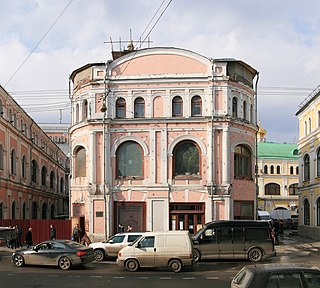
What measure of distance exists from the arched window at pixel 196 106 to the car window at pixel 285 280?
84.2ft

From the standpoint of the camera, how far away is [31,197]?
5606 centimetres

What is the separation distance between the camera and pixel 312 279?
1098 cm

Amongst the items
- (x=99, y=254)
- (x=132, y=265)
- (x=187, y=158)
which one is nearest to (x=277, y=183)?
(x=187, y=158)

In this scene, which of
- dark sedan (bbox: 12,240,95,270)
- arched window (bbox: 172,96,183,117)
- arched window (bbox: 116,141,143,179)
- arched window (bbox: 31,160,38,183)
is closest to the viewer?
dark sedan (bbox: 12,240,95,270)

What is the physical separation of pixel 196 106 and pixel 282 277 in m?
26.0

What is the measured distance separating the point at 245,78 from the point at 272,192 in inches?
1954

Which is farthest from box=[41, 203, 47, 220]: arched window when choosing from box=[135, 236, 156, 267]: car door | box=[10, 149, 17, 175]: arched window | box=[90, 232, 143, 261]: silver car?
box=[135, 236, 156, 267]: car door

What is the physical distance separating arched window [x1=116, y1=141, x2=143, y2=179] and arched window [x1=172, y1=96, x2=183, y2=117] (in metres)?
3.36

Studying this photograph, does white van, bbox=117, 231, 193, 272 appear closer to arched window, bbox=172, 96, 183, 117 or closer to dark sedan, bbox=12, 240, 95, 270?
dark sedan, bbox=12, 240, 95, 270

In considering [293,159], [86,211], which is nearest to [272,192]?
[293,159]

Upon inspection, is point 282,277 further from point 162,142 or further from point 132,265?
point 162,142

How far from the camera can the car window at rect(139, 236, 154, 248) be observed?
22.9m

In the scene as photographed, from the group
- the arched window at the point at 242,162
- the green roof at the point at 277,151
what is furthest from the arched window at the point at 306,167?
the green roof at the point at 277,151

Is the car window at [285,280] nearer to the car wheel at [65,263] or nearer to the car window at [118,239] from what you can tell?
the car wheel at [65,263]
